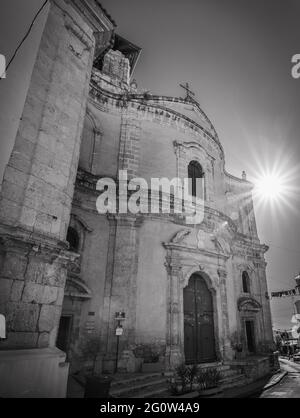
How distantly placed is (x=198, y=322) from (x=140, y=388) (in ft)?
14.8

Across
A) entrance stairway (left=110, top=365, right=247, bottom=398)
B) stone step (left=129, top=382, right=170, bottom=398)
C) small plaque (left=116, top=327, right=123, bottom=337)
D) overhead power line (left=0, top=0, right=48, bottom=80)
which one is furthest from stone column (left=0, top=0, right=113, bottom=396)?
small plaque (left=116, top=327, right=123, bottom=337)

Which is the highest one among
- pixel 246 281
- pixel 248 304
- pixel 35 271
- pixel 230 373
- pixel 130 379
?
pixel 246 281

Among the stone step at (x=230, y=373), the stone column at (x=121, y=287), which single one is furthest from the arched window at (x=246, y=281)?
the stone column at (x=121, y=287)

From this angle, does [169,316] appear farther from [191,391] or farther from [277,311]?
[277,311]

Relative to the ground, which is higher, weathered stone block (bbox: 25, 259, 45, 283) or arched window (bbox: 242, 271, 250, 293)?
A: arched window (bbox: 242, 271, 250, 293)

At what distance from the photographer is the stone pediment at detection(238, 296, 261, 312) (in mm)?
13827

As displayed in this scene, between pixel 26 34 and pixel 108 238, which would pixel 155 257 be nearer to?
pixel 108 238

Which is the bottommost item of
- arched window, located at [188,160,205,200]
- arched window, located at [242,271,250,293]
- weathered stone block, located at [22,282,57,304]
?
weathered stone block, located at [22,282,57,304]

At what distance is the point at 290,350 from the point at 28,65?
2625 cm

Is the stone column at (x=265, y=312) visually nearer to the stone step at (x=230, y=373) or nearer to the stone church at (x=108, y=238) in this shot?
the stone church at (x=108, y=238)

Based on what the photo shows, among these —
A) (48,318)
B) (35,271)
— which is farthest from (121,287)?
(35,271)

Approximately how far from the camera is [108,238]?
9898 mm

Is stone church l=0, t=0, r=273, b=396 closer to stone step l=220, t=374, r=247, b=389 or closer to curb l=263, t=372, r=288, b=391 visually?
curb l=263, t=372, r=288, b=391

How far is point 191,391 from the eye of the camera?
719 cm
